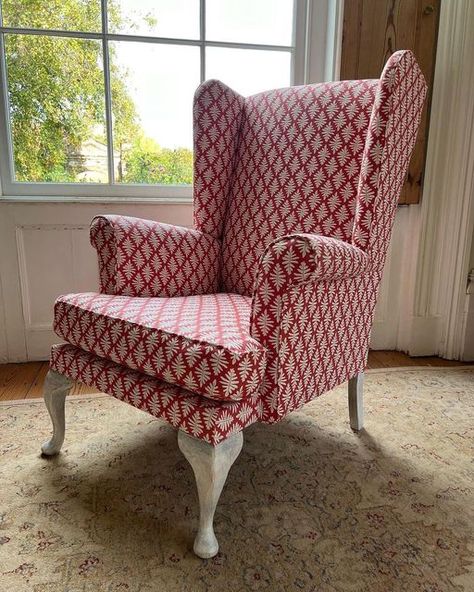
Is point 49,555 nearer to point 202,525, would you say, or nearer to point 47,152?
point 202,525

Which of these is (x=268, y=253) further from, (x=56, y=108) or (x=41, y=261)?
(x=56, y=108)

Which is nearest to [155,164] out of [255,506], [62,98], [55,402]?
[62,98]

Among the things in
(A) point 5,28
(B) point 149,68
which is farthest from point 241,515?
(A) point 5,28

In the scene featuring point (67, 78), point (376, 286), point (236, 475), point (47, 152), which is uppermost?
point (67, 78)

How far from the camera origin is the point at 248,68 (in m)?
2.01

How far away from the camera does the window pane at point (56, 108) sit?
1854mm

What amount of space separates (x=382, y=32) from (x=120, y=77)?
1043 millimetres

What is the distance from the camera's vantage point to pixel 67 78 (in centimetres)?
189

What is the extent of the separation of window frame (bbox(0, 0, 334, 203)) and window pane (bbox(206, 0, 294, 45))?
28 mm

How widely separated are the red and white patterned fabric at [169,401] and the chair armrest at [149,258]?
233 millimetres

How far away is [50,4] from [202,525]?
190 centimetres

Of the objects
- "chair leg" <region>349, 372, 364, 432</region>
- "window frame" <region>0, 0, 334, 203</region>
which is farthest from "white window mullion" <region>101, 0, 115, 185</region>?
"chair leg" <region>349, 372, 364, 432</region>

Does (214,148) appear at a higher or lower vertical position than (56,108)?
lower

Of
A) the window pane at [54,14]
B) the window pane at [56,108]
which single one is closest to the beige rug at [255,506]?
the window pane at [56,108]
